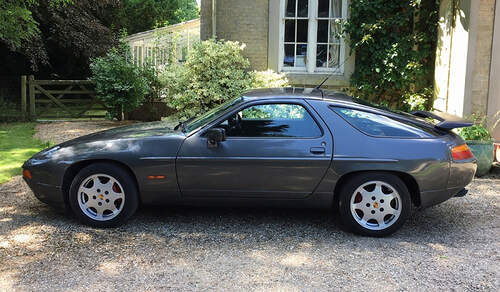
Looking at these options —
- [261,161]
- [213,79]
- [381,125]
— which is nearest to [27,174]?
[261,161]

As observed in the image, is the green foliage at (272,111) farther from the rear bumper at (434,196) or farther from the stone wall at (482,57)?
the stone wall at (482,57)

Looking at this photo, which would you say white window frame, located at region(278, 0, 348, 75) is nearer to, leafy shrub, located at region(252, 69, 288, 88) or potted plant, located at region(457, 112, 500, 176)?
leafy shrub, located at region(252, 69, 288, 88)

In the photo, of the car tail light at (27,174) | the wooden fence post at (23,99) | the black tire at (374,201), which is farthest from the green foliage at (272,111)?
the wooden fence post at (23,99)

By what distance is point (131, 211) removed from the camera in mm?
5281

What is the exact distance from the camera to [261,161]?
16.9 feet

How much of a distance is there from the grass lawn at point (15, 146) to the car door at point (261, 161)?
3.78 meters

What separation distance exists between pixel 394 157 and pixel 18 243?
3.68 m

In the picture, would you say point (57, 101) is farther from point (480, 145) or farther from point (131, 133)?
point (480, 145)

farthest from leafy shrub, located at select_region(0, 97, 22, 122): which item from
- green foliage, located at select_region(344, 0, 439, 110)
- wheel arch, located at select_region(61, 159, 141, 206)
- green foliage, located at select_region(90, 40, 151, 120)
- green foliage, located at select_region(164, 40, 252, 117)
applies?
wheel arch, located at select_region(61, 159, 141, 206)

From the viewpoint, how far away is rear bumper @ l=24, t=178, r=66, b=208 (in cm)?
532

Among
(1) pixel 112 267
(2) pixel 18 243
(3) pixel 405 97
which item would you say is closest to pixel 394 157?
(1) pixel 112 267

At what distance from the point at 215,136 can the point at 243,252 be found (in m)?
1.17

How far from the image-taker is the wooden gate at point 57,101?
48.2 ft

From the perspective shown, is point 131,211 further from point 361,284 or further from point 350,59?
point 350,59
